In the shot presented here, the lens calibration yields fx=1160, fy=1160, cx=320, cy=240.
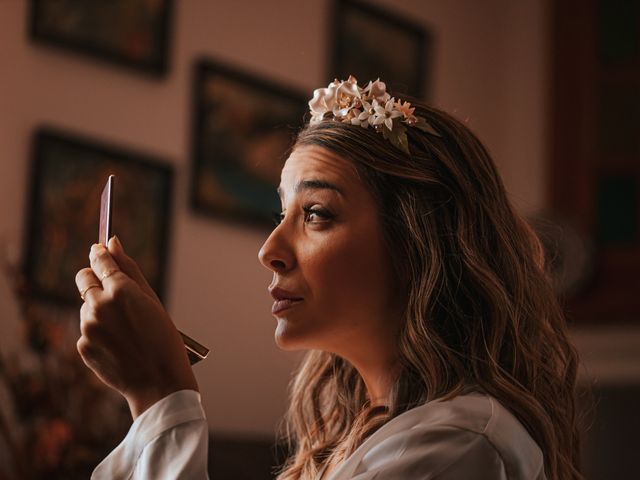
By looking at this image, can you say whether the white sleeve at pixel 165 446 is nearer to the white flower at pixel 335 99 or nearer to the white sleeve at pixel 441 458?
the white sleeve at pixel 441 458

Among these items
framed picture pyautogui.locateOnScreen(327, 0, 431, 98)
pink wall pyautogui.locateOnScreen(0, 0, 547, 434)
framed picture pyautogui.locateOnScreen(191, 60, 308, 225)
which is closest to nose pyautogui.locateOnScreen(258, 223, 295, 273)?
pink wall pyautogui.locateOnScreen(0, 0, 547, 434)

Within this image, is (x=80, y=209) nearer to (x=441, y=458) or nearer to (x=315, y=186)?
(x=315, y=186)

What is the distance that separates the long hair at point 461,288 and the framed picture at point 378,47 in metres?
3.28

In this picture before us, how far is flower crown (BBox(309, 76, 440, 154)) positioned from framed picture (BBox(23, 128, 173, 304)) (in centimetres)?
207

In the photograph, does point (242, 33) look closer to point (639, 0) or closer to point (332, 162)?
point (639, 0)

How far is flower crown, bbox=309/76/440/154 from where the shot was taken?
188 cm

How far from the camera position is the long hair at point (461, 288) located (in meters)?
1.75

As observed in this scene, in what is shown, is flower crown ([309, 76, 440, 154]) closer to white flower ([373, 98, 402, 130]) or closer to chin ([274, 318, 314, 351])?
white flower ([373, 98, 402, 130])

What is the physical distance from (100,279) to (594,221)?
439 cm

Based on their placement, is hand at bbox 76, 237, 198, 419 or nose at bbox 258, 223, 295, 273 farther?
nose at bbox 258, 223, 295, 273

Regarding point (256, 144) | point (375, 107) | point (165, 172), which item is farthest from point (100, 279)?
point (256, 144)

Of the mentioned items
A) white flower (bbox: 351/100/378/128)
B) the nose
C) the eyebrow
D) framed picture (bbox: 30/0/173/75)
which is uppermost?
framed picture (bbox: 30/0/173/75)

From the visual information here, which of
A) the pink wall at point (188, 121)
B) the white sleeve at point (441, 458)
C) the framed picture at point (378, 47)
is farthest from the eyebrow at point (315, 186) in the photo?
the framed picture at point (378, 47)

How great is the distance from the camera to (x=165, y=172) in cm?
436
